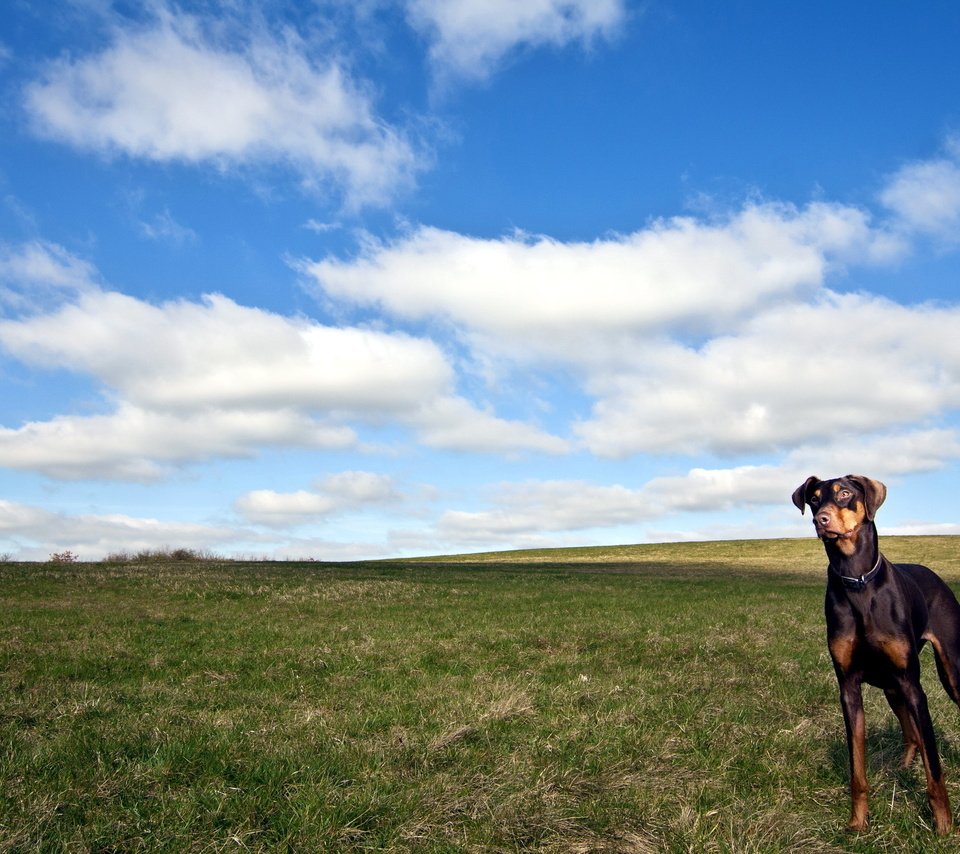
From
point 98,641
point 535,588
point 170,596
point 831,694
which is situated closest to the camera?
point 831,694

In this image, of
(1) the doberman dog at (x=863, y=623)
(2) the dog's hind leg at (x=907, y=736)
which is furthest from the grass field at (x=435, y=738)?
(1) the doberman dog at (x=863, y=623)

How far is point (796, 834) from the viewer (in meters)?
5.92

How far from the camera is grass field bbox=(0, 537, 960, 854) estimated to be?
6016mm

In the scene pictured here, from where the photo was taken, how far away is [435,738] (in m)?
8.46

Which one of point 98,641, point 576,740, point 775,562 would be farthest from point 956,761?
point 775,562

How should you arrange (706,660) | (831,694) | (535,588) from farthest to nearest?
(535,588), (706,660), (831,694)

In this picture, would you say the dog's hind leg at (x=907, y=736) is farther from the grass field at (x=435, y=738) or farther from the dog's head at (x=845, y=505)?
the dog's head at (x=845, y=505)

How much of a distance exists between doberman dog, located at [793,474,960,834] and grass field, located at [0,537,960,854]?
55 centimetres

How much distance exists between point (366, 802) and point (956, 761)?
20.3 feet

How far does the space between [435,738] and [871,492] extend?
493 centimetres

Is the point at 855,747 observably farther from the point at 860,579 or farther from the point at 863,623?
the point at 860,579

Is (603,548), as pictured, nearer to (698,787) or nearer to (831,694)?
(831,694)

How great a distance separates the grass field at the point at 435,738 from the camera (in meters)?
6.02

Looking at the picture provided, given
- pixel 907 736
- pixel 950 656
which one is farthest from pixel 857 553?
pixel 907 736
